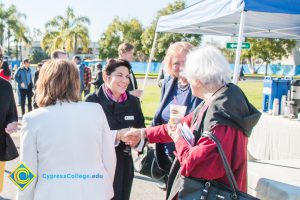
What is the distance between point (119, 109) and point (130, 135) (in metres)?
0.29

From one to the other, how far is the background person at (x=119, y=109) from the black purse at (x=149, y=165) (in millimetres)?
300

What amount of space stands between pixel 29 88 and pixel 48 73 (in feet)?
33.6

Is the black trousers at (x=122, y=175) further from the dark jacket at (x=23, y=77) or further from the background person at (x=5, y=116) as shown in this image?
the dark jacket at (x=23, y=77)

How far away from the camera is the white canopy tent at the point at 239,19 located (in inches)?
195

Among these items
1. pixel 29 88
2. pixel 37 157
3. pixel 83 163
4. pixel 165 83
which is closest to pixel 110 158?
pixel 83 163

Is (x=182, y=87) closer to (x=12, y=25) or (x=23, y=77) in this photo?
(x=23, y=77)

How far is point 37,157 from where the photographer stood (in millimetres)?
2318

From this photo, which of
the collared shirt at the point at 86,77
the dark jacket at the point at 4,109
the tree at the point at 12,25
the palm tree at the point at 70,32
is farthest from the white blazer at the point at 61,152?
the tree at the point at 12,25

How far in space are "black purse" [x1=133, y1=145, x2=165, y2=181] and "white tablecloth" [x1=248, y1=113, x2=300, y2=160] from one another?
2.33 m

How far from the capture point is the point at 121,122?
3.42 m

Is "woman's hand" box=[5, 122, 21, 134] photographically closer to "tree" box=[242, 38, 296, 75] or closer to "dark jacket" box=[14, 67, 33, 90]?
"dark jacket" box=[14, 67, 33, 90]

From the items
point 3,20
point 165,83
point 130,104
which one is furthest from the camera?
point 3,20

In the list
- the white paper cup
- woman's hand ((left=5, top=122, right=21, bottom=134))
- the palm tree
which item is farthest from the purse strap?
the palm tree

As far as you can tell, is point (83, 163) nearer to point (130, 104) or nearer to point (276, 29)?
point (130, 104)
